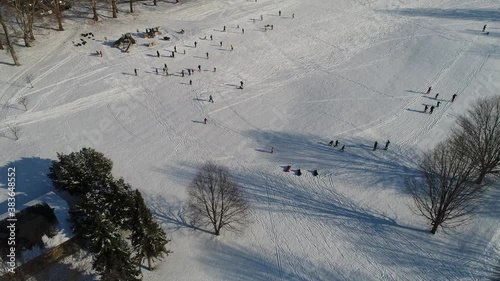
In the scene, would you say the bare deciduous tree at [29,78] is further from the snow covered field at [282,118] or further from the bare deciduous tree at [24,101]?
the bare deciduous tree at [24,101]

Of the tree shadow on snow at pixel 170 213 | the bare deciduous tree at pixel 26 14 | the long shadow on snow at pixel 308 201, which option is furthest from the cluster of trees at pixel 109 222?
the bare deciduous tree at pixel 26 14

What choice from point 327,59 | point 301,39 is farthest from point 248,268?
point 301,39

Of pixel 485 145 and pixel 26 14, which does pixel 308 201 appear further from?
pixel 26 14

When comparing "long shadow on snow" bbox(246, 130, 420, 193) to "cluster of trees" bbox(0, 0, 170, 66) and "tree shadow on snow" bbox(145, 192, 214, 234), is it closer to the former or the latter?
"tree shadow on snow" bbox(145, 192, 214, 234)

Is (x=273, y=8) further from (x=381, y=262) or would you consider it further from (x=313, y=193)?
(x=381, y=262)

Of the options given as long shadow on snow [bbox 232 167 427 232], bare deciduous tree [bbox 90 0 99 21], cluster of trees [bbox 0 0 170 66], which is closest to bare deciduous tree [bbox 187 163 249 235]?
long shadow on snow [bbox 232 167 427 232]

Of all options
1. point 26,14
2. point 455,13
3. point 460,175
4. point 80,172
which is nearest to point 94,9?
point 26,14
